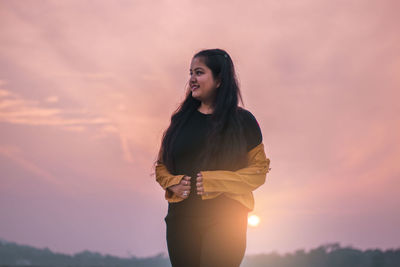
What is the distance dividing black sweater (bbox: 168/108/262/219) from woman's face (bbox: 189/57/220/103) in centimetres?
24

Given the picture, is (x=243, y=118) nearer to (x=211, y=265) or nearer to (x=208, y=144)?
(x=208, y=144)

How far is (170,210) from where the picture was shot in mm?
5594

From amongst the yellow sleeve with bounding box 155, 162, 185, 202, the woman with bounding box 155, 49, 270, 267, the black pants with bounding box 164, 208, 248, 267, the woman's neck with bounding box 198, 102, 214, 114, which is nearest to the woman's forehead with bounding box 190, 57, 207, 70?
the woman with bounding box 155, 49, 270, 267

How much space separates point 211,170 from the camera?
540 centimetres

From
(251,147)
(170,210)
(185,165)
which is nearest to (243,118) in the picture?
(251,147)

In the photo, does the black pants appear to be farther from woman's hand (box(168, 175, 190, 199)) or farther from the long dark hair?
the long dark hair

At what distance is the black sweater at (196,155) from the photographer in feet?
17.4

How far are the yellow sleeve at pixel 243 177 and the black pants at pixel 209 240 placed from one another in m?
0.24

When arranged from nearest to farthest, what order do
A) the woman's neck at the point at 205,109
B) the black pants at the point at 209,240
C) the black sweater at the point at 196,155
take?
the black pants at the point at 209,240, the black sweater at the point at 196,155, the woman's neck at the point at 205,109

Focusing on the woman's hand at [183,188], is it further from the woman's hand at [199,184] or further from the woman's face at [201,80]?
the woman's face at [201,80]

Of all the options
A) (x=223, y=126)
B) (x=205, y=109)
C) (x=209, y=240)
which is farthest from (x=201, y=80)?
(x=209, y=240)

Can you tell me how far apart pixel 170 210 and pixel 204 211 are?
42 cm

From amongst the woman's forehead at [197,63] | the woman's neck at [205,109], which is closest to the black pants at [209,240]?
the woman's neck at [205,109]

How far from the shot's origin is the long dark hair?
5.41 m
